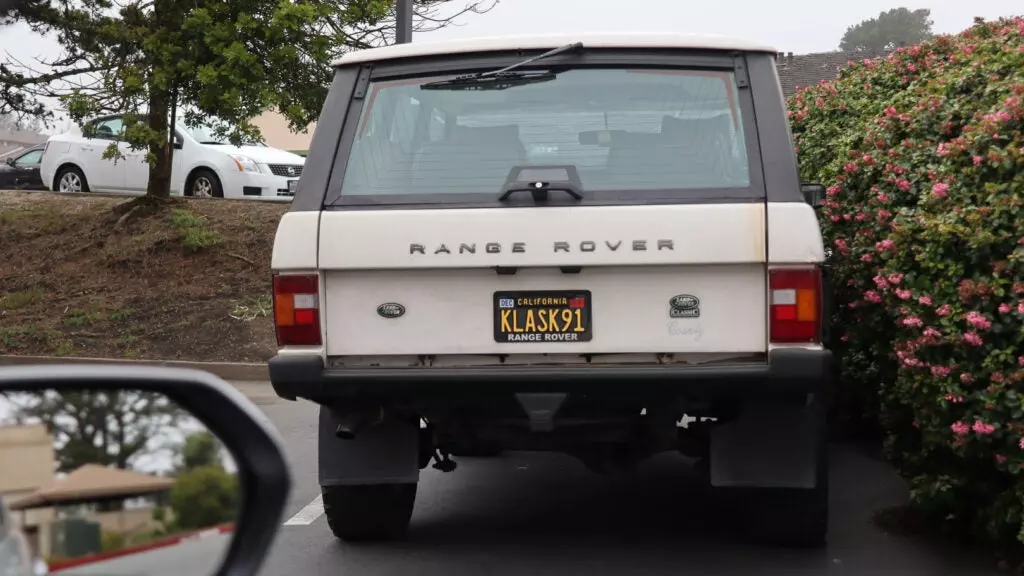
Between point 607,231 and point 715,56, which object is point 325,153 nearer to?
point 607,231

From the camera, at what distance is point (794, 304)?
4941 mm

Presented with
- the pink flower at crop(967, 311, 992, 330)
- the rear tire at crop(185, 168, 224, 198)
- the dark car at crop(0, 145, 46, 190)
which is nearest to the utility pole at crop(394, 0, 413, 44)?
the rear tire at crop(185, 168, 224, 198)

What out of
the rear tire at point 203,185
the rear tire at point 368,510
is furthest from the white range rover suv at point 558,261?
the rear tire at point 203,185

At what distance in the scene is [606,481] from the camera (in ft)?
24.8

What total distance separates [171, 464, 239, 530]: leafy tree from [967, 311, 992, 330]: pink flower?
348 cm

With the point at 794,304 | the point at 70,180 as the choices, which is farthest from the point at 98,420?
the point at 70,180

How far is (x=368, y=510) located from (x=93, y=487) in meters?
4.12

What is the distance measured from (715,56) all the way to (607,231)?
95 cm

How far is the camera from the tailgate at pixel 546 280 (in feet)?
16.4

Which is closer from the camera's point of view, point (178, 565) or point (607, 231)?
point (178, 565)

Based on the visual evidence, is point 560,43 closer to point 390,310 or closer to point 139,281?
point 390,310

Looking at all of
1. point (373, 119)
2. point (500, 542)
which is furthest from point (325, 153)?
point (500, 542)

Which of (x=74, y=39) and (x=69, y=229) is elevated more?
(x=74, y=39)

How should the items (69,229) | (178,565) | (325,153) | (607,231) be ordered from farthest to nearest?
(69,229)
(325,153)
(607,231)
(178,565)
